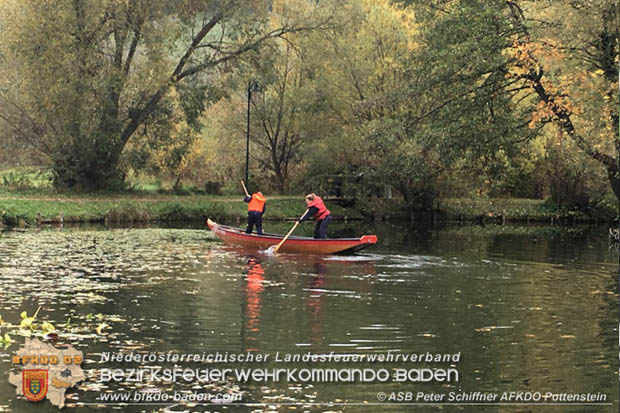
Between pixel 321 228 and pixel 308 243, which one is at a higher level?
pixel 321 228

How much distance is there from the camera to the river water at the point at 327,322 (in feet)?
35.7

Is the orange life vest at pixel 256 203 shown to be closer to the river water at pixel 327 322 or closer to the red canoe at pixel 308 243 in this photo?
the red canoe at pixel 308 243

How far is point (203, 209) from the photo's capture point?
4344 cm

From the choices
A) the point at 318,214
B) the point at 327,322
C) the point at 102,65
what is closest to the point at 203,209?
the point at 102,65

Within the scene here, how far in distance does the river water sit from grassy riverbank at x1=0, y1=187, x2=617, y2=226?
10.3m

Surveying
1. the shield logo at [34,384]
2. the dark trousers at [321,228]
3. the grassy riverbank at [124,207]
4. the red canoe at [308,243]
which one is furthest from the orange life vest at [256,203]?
the shield logo at [34,384]

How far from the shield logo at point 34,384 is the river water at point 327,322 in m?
0.17

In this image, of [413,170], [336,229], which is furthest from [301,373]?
[336,229]

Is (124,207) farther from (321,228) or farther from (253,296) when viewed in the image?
(253,296)

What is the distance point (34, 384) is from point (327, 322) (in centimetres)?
577

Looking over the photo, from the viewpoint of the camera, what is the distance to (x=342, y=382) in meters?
11.4

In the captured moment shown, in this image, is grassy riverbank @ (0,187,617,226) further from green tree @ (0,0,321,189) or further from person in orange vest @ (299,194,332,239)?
person in orange vest @ (299,194,332,239)

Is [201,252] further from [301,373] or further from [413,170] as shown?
[301,373]

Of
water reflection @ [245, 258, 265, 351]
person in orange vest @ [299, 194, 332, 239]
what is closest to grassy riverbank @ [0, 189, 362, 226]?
person in orange vest @ [299, 194, 332, 239]
